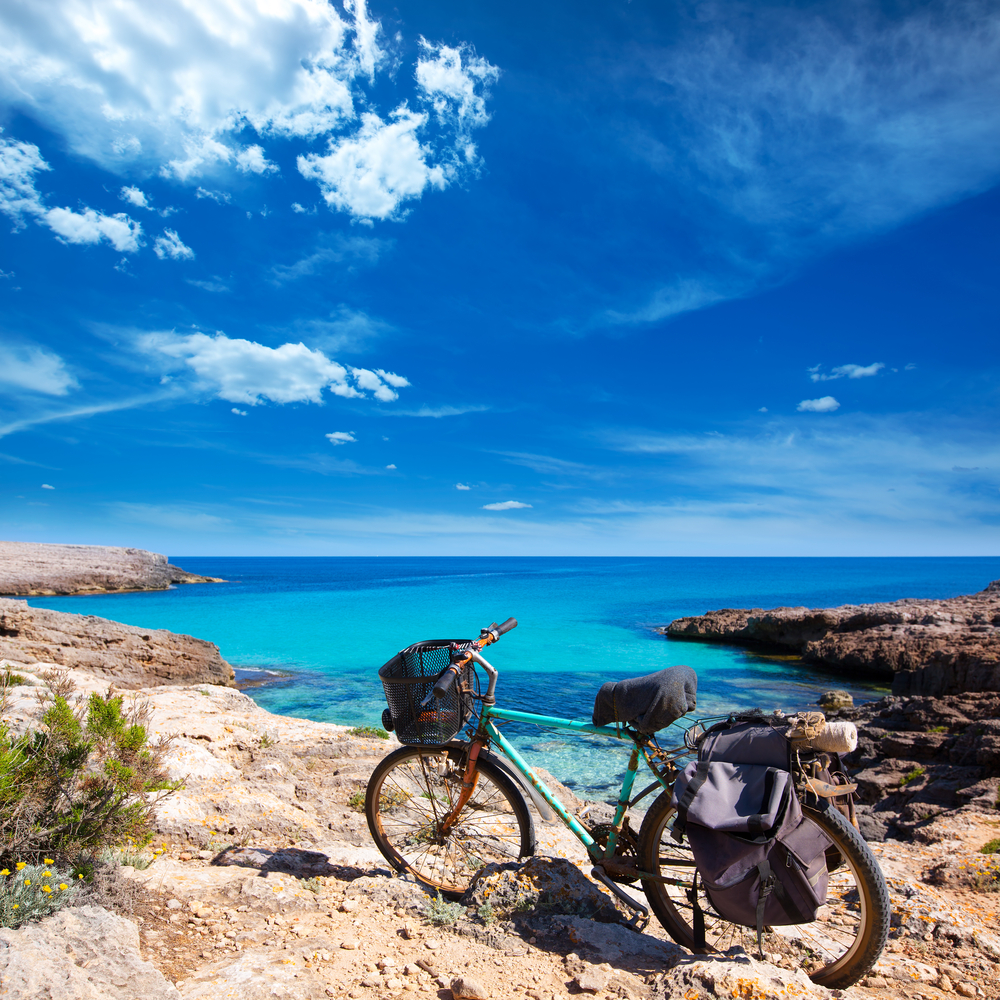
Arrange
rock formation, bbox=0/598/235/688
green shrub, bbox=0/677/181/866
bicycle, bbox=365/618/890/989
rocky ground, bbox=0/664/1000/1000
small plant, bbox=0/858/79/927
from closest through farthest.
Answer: rocky ground, bbox=0/664/1000/1000
small plant, bbox=0/858/79/927
bicycle, bbox=365/618/890/989
green shrub, bbox=0/677/181/866
rock formation, bbox=0/598/235/688

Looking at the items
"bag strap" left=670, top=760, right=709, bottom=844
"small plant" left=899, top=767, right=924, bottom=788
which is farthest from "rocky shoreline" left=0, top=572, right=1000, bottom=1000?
"small plant" left=899, top=767, right=924, bottom=788

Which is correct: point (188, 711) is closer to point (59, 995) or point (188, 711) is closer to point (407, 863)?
point (407, 863)

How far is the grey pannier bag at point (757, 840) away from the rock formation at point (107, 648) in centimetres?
1634

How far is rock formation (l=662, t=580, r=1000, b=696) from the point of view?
47.2 ft

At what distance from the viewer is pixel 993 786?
677 centimetres

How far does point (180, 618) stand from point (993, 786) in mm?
50568

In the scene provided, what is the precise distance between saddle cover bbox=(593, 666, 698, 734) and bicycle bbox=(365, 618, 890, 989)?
0.11 metres

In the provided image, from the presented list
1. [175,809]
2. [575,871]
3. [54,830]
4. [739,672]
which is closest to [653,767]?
[575,871]

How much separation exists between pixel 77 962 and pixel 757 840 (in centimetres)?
297

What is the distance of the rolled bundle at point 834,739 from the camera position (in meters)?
2.61

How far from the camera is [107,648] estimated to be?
16.8 meters

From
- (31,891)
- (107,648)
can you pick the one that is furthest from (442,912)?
(107,648)

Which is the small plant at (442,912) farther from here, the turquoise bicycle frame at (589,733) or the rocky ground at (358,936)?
the turquoise bicycle frame at (589,733)

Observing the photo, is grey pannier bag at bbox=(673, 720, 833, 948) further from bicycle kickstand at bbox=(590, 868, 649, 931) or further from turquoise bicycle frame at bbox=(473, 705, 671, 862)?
bicycle kickstand at bbox=(590, 868, 649, 931)
